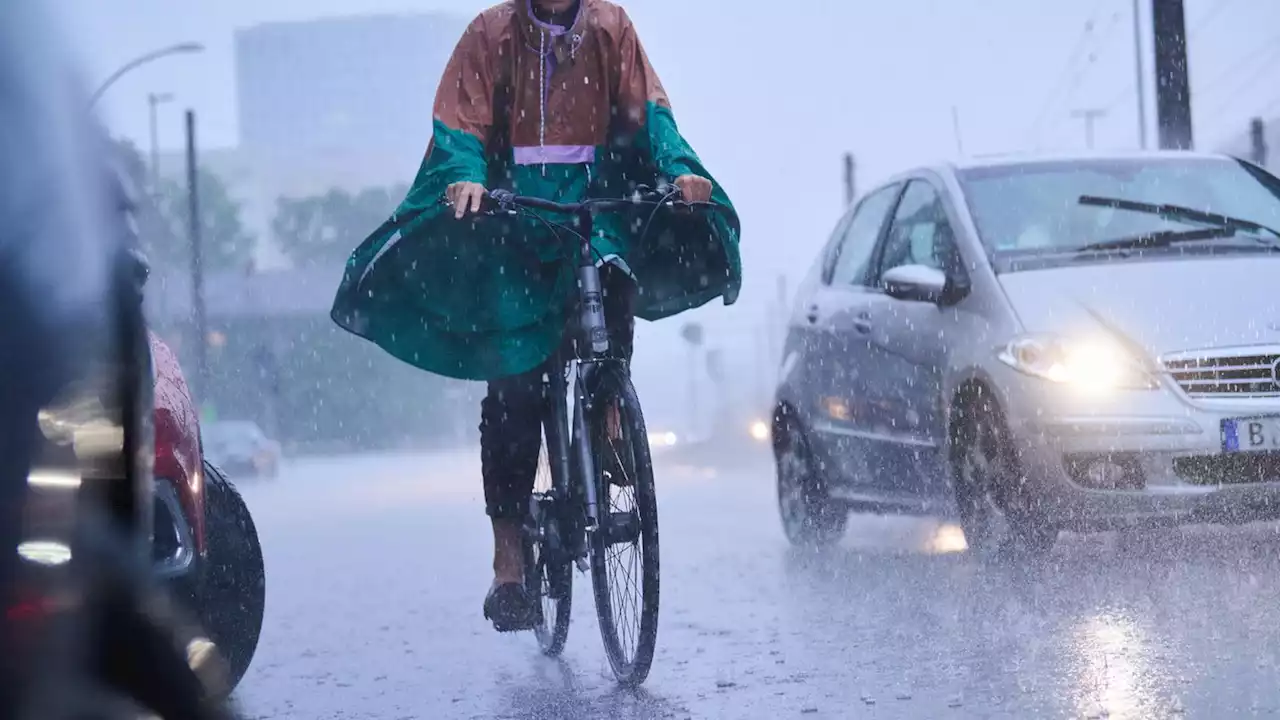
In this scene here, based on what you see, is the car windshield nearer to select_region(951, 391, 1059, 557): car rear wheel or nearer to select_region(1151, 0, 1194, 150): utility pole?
select_region(951, 391, 1059, 557): car rear wheel

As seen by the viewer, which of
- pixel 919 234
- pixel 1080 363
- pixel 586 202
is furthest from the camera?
pixel 919 234

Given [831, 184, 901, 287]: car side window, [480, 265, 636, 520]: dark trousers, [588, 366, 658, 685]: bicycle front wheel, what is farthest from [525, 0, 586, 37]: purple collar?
[831, 184, 901, 287]: car side window

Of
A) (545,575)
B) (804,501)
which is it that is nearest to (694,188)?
(545,575)

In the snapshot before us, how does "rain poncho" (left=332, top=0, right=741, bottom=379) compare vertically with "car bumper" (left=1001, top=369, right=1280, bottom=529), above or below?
above

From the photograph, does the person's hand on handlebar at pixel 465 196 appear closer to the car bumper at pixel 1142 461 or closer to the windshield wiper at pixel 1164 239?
→ the car bumper at pixel 1142 461

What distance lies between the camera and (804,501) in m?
9.06

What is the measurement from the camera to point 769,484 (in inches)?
702

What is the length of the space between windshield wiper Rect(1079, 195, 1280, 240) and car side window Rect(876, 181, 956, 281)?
57cm

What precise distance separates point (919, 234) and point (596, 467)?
3335 mm

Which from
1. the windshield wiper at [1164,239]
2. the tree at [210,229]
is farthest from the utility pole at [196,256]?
the windshield wiper at [1164,239]

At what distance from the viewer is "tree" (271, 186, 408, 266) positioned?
81.8m

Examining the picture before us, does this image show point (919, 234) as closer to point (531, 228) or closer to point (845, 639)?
point (845, 639)

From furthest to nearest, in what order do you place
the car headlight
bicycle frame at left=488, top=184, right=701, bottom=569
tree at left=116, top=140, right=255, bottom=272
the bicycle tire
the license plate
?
tree at left=116, top=140, right=255, bottom=272 → the car headlight → the license plate → the bicycle tire → bicycle frame at left=488, top=184, right=701, bottom=569

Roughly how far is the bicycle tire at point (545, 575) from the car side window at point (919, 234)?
2568 millimetres
